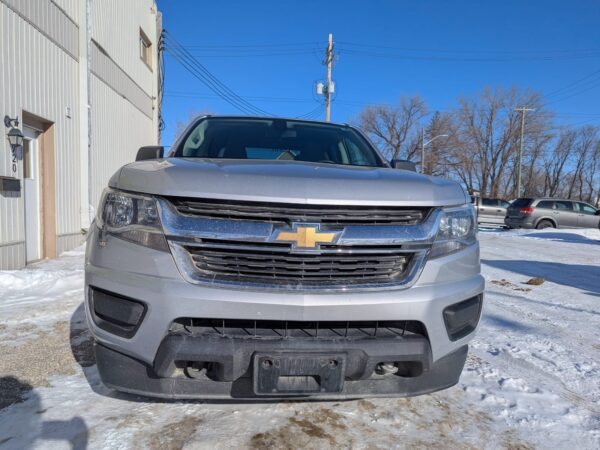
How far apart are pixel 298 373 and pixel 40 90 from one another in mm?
8356

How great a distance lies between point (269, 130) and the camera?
3.60 metres

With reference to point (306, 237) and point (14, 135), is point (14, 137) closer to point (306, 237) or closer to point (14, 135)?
point (14, 135)

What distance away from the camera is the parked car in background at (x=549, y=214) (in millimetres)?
18219

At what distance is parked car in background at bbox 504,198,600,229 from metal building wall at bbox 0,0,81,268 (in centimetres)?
1729

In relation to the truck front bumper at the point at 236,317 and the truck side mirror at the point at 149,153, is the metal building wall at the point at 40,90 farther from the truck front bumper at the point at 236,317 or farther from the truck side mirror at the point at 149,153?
the truck front bumper at the point at 236,317

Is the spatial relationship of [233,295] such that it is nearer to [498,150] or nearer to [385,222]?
[385,222]

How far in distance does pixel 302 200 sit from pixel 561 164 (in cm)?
6953

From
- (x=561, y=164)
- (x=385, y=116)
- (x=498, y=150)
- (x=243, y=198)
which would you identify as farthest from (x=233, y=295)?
(x=561, y=164)

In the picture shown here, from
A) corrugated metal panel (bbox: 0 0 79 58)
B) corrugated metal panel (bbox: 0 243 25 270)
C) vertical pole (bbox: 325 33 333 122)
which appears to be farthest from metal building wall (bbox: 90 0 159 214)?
vertical pole (bbox: 325 33 333 122)

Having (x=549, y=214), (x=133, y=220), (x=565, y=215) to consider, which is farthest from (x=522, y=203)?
(x=133, y=220)

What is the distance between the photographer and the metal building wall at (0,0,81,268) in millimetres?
6672

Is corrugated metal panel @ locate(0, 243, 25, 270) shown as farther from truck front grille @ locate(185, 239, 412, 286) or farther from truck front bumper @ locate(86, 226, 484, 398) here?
truck front grille @ locate(185, 239, 412, 286)

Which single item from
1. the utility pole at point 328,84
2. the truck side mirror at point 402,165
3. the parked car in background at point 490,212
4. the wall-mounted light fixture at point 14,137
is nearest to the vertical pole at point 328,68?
the utility pole at point 328,84

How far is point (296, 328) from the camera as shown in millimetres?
1917
